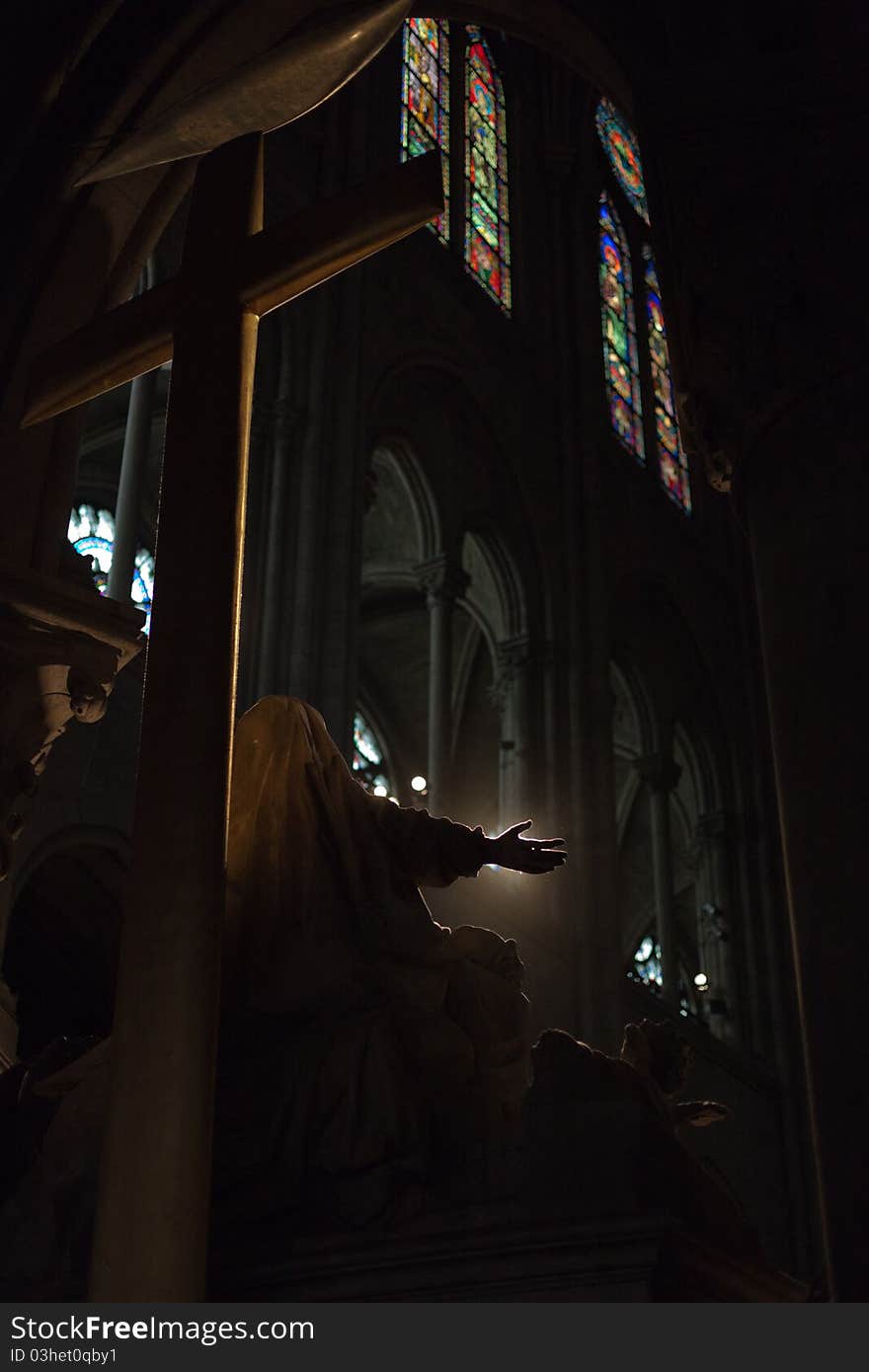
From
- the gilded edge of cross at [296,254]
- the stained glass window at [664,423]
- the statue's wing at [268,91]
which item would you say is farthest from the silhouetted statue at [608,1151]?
the stained glass window at [664,423]

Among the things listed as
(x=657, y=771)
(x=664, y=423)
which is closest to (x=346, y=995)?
(x=657, y=771)

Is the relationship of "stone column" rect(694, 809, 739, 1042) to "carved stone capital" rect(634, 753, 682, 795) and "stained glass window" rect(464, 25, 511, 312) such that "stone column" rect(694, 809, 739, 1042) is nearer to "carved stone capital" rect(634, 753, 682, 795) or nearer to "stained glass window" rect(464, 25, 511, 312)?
"carved stone capital" rect(634, 753, 682, 795)

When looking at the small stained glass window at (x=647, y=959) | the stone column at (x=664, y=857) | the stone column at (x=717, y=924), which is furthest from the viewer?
the small stained glass window at (x=647, y=959)

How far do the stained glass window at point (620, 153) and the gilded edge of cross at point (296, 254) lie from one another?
15.1 metres

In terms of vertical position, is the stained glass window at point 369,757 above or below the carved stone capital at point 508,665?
above

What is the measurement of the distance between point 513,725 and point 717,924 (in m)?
3.79

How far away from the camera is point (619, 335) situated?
17.0m

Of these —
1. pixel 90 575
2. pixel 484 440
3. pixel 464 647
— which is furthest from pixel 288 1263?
pixel 464 647

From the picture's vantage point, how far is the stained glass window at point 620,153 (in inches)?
699

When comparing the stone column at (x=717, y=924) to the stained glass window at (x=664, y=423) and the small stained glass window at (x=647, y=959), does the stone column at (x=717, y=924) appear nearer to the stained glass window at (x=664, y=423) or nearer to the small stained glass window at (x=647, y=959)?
the small stained glass window at (x=647, y=959)

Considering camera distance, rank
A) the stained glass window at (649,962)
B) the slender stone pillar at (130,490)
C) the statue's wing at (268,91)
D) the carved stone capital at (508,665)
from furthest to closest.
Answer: the stained glass window at (649,962)
the carved stone capital at (508,665)
the slender stone pillar at (130,490)
the statue's wing at (268,91)

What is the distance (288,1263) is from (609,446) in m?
13.7

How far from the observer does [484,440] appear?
45.5ft
